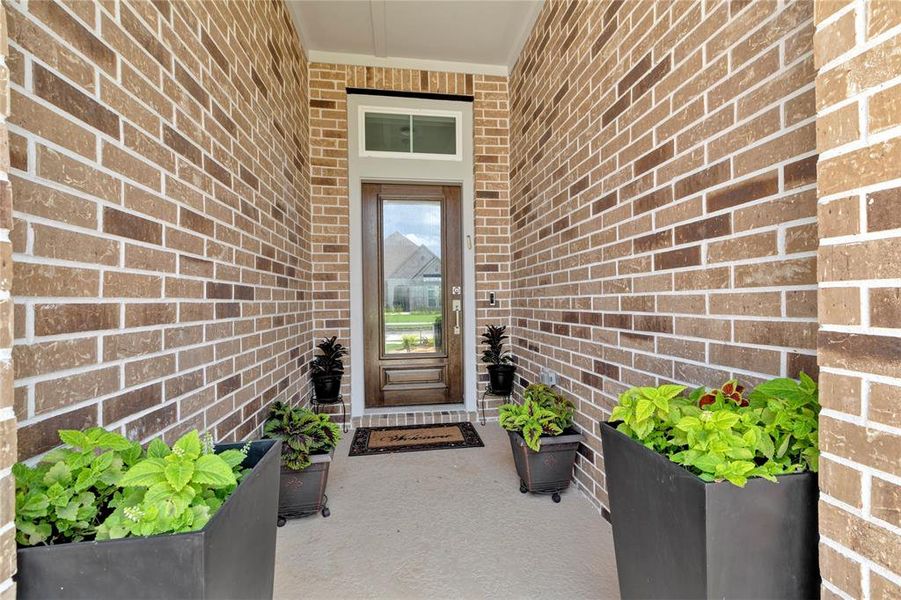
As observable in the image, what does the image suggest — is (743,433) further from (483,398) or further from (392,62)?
(392,62)

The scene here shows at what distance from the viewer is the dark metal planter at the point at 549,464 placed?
6.80ft

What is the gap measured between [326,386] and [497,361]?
139 centimetres

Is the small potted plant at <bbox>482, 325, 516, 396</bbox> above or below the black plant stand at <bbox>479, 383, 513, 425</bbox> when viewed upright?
above

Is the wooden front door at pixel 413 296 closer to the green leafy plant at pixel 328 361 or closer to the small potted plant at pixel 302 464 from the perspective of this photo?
the green leafy plant at pixel 328 361

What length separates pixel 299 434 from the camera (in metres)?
1.91

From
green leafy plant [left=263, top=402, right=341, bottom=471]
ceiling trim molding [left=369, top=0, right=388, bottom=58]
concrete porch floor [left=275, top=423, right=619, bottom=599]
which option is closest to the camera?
concrete porch floor [left=275, top=423, right=619, bottom=599]

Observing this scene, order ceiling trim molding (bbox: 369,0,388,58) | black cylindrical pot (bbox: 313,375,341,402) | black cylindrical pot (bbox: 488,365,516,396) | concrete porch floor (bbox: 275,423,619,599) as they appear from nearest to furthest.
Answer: concrete porch floor (bbox: 275,423,619,599) < ceiling trim molding (bbox: 369,0,388,58) < black cylindrical pot (bbox: 313,375,341,402) < black cylindrical pot (bbox: 488,365,516,396)

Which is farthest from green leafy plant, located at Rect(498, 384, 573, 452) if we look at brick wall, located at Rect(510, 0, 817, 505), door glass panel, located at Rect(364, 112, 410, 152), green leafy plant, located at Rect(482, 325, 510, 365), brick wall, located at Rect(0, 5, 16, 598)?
door glass panel, located at Rect(364, 112, 410, 152)

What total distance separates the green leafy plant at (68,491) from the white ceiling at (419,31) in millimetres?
3041

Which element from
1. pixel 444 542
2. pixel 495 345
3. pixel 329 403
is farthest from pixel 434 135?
pixel 444 542

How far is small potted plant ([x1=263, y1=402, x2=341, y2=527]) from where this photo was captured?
1.87m

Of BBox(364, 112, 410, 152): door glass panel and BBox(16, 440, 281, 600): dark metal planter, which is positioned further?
BBox(364, 112, 410, 152): door glass panel

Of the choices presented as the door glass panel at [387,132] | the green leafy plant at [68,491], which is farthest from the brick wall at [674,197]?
the green leafy plant at [68,491]

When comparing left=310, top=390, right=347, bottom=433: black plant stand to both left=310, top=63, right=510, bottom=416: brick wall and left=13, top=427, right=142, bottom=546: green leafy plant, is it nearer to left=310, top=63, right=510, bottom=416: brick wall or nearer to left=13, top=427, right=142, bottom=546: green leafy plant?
left=310, top=63, right=510, bottom=416: brick wall
